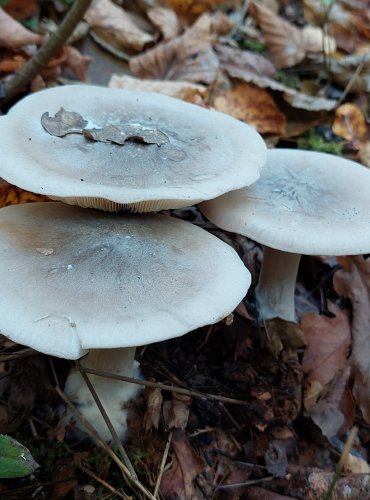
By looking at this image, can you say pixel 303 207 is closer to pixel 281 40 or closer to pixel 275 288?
pixel 275 288

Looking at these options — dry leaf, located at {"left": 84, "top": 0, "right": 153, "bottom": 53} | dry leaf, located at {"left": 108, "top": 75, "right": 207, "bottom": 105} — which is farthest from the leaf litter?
dry leaf, located at {"left": 84, "top": 0, "right": 153, "bottom": 53}

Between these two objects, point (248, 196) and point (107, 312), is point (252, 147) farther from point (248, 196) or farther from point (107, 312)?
point (107, 312)

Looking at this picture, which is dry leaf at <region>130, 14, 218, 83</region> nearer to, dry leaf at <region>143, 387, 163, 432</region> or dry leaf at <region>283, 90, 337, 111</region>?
dry leaf at <region>283, 90, 337, 111</region>

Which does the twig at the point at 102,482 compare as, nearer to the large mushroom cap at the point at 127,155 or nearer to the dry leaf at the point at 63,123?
the large mushroom cap at the point at 127,155

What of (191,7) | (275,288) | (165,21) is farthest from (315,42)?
(275,288)

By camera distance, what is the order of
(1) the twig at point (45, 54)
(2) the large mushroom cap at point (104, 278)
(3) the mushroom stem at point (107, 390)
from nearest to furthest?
(2) the large mushroom cap at point (104, 278), (3) the mushroom stem at point (107, 390), (1) the twig at point (45, 54)

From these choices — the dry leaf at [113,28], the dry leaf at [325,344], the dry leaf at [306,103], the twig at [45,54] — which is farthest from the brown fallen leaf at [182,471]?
the dry leaf at [113,28]
